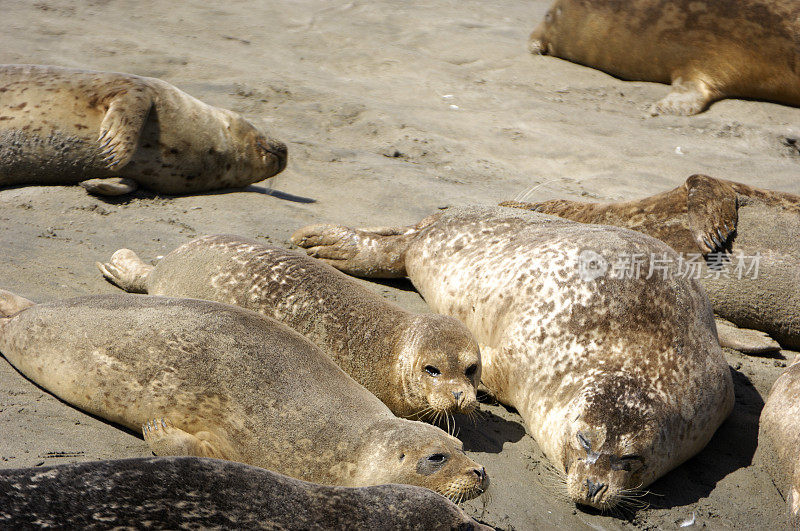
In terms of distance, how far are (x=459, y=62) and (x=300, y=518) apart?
26.7 feet

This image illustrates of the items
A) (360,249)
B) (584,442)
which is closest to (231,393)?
(584,442)

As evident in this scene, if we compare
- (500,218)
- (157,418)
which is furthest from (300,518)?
(500,218)

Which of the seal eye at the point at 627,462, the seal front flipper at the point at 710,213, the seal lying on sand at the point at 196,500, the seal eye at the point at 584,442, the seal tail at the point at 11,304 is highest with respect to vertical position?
the seal lying on sand at the point at 196,500

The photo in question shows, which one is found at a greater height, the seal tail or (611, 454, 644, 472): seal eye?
the seal tail

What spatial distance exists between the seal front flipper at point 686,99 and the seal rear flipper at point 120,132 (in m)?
5.18

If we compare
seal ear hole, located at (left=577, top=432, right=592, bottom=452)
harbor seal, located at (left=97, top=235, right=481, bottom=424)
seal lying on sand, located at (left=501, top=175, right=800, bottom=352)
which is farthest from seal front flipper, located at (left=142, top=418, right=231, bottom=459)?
seal lying on sand, located at (left=501, top=175, right=800, bottom=352)

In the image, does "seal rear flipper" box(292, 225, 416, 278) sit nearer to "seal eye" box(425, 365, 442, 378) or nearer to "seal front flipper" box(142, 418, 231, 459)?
"seal eye" box(425, 365, 442, 378)

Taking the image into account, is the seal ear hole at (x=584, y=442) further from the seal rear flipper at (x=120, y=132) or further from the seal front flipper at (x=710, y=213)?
the seal rear flipper at (x=120, y=132)

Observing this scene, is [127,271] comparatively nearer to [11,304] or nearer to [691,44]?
[11,304]

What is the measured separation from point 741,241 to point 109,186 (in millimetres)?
4174

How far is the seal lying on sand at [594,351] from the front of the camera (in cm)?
342

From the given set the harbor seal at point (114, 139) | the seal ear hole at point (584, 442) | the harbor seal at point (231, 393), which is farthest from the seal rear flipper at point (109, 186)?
the seal ear hole at point (584, 442)

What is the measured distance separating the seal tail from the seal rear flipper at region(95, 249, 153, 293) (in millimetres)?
695

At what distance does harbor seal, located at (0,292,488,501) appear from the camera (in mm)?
2945
